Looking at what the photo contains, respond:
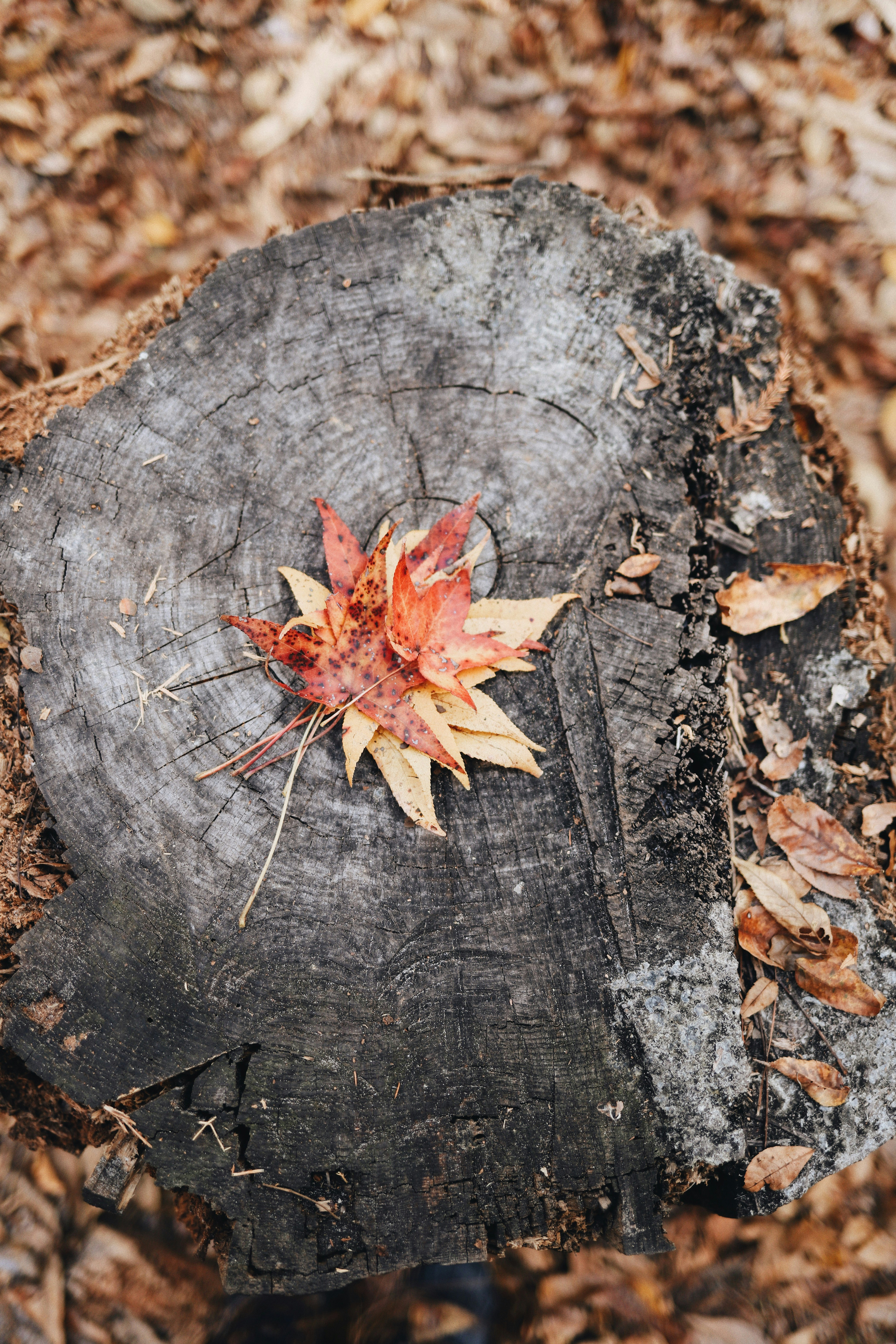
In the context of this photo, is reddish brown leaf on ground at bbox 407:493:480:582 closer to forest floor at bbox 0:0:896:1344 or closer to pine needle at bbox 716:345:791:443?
pine needle at bbox 716:345:791:443

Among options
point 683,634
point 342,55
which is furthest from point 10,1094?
point 342,55

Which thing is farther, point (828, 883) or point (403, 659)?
point (828, 883)

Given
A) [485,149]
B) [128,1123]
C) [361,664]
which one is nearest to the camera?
[128,1123]

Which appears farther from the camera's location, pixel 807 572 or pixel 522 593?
pixel 807 572

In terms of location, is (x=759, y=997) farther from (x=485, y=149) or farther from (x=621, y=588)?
(x=485, y=149)

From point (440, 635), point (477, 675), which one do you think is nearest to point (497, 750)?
point (477, 675)

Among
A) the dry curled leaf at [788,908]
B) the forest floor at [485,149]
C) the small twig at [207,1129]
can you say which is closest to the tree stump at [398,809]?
the small twig at [207,1129]

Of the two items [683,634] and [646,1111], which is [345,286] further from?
[646,1111]
